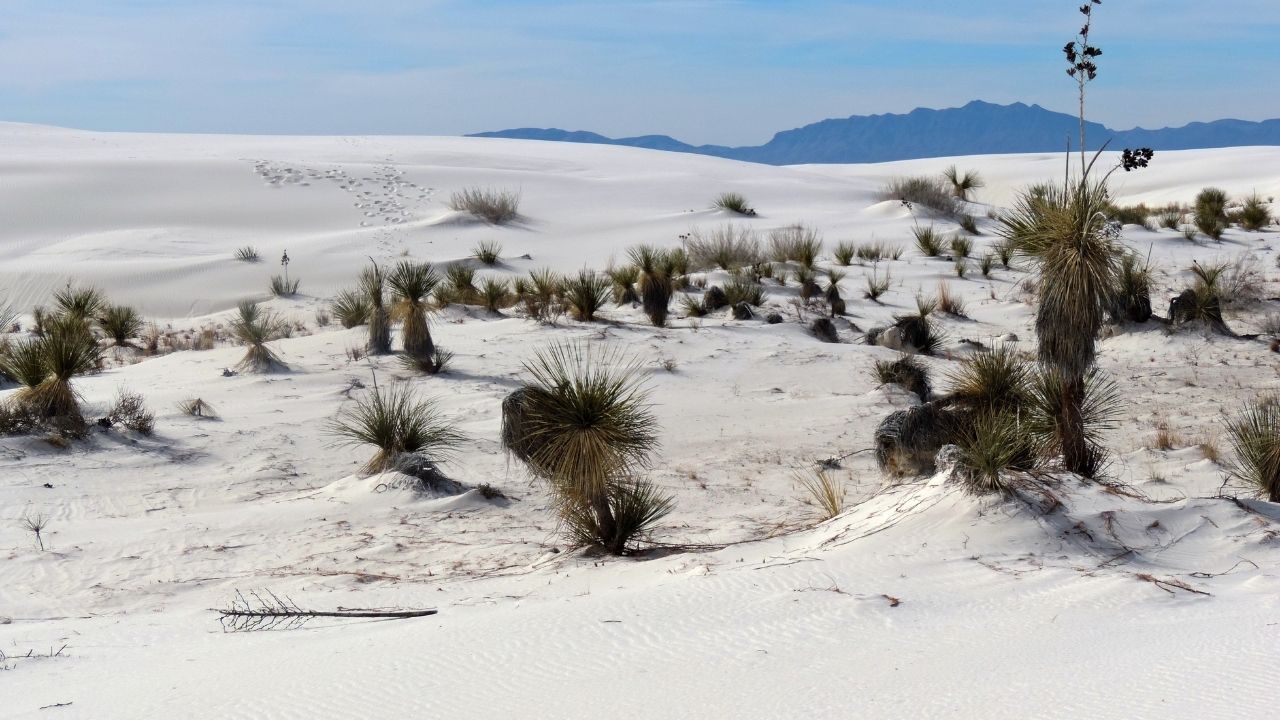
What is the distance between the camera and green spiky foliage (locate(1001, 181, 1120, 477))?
20.6 ft

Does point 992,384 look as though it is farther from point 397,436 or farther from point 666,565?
point 397,436

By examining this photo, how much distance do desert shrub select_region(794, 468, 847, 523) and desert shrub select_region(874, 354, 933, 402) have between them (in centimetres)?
265

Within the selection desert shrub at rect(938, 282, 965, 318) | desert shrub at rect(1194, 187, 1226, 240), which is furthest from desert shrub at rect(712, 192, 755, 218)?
desert shrub at rect(938, 282, 965, 318)

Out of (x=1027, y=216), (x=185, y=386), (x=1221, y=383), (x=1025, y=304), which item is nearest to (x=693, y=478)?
(x=1027, y=216)

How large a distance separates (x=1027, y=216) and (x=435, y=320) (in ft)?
30.4

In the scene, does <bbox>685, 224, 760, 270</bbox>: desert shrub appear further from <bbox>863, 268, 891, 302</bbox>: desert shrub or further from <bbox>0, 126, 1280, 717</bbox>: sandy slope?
<bbox>0, 126, 1280, 717</bbox>: sandy slope

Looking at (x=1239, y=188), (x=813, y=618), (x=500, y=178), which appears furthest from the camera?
(x=1239, y=188)

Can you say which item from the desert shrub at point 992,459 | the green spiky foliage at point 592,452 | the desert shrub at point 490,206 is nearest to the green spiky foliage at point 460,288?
the desert shrub at point 490,206

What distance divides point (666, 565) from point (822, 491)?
2.43 metres

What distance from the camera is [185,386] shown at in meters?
11.0

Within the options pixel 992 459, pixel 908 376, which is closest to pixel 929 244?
pixel 908 376

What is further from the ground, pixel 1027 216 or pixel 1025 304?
pixel 1027 216

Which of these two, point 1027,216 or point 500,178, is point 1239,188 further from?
point 1027,216

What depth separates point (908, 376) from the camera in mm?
10867
